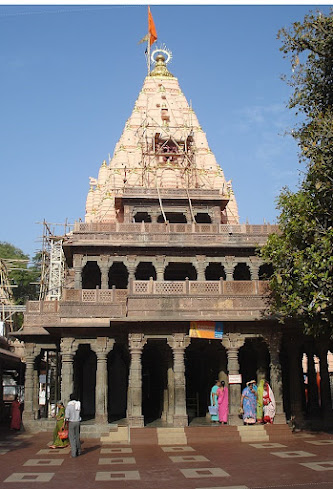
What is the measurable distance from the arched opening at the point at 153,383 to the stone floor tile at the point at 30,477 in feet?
42.0

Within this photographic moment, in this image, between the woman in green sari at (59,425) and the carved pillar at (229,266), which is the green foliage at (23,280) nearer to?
the carved pillar at (229,266)

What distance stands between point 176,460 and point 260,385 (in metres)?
6.92

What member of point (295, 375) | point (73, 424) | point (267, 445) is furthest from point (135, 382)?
point (295, 375)

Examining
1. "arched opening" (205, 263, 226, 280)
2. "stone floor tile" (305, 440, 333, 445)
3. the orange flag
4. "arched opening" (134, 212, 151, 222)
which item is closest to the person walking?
"stone floor tile" (305, 440, 333, 445)

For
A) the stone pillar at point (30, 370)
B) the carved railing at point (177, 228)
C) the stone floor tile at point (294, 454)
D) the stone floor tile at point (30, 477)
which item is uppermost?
the carved railing at point (177, 228)

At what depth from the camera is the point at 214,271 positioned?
3312 cm

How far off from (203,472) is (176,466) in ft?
3.91

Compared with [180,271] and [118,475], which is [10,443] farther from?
[180,271]

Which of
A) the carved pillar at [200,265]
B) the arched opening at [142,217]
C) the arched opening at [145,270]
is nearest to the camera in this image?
the carved pillar at [200,265]

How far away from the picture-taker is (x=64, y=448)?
62.1 feet

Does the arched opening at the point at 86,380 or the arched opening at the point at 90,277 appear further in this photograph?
the arched opening at the point at 90,277

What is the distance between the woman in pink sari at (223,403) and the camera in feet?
71.2

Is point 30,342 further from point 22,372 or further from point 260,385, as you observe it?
point 22,372

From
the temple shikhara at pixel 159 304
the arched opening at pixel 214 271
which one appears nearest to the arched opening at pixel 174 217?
the temple shikhara at pixel 159 304
